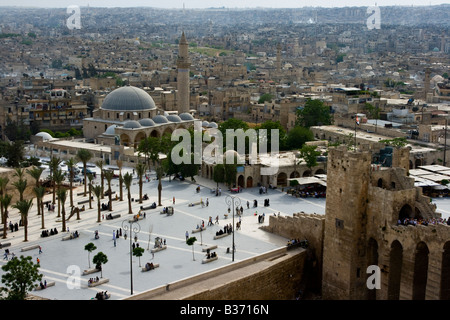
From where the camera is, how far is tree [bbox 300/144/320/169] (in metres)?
33.6

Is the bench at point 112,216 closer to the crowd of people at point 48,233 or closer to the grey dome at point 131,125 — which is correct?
the crowd of people at point 48,233

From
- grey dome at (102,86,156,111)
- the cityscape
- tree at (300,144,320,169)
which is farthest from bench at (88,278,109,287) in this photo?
grey dome at (102,86,156,111)

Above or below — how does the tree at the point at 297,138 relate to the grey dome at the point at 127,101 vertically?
below

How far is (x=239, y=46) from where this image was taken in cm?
16088

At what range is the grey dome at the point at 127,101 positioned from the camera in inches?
1875

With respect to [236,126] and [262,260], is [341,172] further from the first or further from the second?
[236,126]

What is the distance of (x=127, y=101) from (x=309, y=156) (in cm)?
1856

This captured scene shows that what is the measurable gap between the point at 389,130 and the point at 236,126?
A: 9774 millimetres

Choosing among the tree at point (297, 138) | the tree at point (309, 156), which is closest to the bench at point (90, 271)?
the tree at point (309, 156)

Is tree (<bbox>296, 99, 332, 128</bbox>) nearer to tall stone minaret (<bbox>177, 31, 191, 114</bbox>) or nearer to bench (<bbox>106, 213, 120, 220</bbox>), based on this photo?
tall stone minaret (<bbox>177, 31, 191, 114</bbox>)

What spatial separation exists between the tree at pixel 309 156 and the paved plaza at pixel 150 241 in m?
3.41

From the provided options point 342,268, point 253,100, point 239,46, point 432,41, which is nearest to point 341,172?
point 342,268

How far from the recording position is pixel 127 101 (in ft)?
157

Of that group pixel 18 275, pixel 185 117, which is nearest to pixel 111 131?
pixel 185 117
